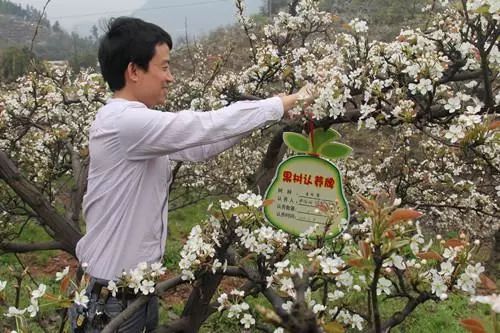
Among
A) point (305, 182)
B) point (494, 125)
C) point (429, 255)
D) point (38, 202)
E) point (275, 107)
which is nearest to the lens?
point (429, 255)

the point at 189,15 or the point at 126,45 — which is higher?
the point at 126,45

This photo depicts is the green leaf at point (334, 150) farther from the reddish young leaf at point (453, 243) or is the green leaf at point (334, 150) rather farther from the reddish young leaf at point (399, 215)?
the reddish young leaf at point (399, 215)

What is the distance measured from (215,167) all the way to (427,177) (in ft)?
13.6

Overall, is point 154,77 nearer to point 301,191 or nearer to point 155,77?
point 155,77

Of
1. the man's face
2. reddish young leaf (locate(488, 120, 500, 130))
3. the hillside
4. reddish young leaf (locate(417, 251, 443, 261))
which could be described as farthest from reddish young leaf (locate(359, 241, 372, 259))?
the hillside

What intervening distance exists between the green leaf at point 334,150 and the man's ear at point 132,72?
775 mm

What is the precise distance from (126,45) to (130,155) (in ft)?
1.43

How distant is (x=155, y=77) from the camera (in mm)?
2045

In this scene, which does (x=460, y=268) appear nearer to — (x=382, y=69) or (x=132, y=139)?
(x=382, y=69)

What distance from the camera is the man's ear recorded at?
6.64 ft

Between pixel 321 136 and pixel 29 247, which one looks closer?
pixel 321 136

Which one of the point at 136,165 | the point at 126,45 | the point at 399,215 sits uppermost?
the point at 126,45

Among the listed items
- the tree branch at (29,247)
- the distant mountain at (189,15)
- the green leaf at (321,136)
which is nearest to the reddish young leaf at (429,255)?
the green leaf at (321,136)

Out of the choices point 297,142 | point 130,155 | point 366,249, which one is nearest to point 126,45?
point 130,155
